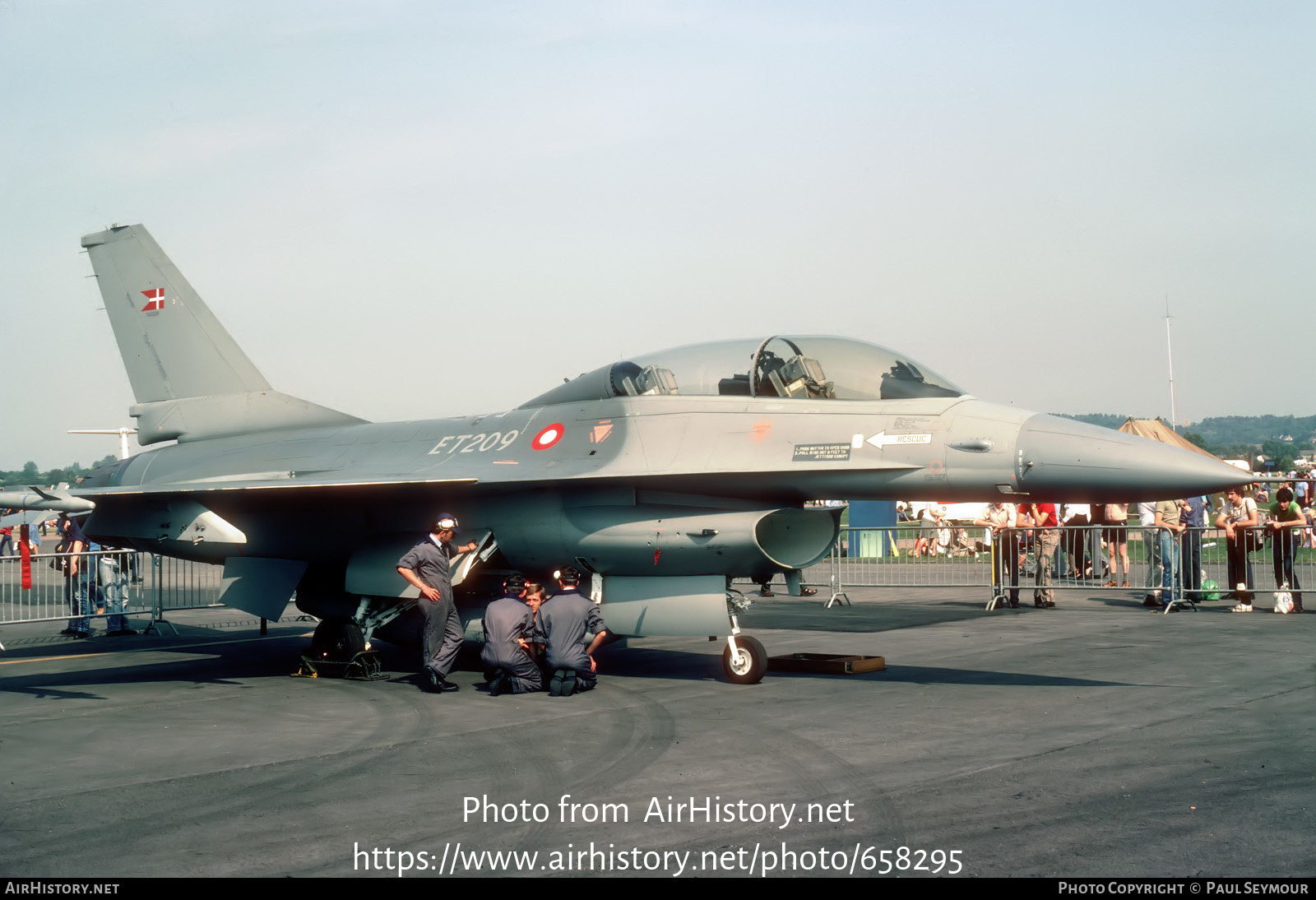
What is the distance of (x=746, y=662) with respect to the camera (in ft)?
32.4

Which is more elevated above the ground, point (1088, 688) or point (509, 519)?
point (509, 519)

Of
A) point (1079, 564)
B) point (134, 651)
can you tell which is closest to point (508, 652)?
point (134, 651)

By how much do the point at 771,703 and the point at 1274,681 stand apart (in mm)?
4312

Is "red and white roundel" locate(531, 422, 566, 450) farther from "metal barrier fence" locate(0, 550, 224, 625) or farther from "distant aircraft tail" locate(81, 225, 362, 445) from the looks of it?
"metal barrier fence" locate(0, 550, 224, 625)

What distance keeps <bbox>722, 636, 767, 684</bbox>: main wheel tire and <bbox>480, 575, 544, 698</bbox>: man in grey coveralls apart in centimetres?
171

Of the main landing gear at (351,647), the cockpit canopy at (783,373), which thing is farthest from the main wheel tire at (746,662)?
the main landing gear at (351,647)

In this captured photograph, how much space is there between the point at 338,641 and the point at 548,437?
10.2 ft

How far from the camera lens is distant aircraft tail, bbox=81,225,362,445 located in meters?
13.8

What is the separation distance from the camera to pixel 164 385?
45.9ft

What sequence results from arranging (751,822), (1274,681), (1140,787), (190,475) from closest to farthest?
(751,822), (1140,787), (1274,681), (190,475)

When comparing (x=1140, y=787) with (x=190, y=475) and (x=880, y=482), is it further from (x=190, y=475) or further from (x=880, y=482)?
(x=190, y=475)

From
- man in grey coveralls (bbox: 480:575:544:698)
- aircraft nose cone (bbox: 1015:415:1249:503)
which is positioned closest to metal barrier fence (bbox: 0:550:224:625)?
man in grey coveralls (bbox: 480:575:544:698)
